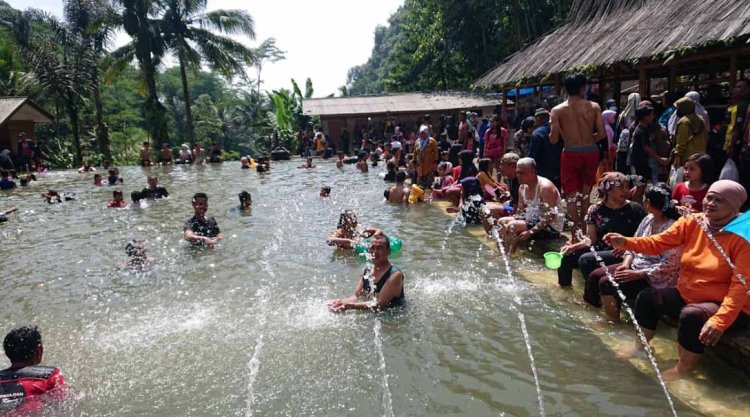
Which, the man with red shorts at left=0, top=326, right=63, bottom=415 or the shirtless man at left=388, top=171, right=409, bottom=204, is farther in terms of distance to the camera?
the shirtless man at left=388, top=171, right=409, bottom=204

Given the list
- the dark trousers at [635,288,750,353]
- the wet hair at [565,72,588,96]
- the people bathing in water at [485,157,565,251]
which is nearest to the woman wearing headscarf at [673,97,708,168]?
the wet hair at [565,72,588,96]

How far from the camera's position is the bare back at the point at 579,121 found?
7.07 m

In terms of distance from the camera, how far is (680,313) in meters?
4.18

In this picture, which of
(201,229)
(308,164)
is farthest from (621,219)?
(308,164)

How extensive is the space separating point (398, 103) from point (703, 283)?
2571 centimetres

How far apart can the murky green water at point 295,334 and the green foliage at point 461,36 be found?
72.7 feet

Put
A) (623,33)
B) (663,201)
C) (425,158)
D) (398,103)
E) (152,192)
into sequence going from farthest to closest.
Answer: (398,103) < (152,192) < (425,158) < (623,33) < (663,201)

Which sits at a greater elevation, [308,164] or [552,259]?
[308,164]

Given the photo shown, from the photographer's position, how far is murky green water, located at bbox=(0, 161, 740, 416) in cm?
432

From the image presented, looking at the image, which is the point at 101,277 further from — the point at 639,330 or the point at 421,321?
the point at 639,330

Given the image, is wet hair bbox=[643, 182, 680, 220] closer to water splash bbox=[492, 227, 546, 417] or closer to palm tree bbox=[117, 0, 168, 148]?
water splash bbox=[492, 227, 546, 417]

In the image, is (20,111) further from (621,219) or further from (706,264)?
(706,264)

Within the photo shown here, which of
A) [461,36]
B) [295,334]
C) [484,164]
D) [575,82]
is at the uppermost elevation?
Answer: [461,36]

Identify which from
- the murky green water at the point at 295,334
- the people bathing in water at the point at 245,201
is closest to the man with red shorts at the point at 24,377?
the murky green water at the point at 295,334
